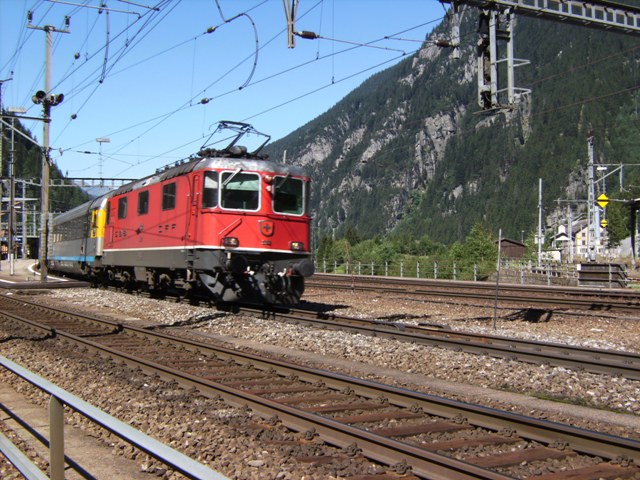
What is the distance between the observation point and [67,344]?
1181 cm

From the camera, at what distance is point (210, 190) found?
1554 cm

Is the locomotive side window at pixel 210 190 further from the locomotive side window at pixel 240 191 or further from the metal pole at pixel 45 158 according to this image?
the metal pole at pixel 45 158

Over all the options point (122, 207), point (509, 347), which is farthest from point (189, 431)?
point (122, 207)

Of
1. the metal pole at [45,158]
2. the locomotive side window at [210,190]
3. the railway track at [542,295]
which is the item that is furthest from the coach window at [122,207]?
the railway track at [542,295]

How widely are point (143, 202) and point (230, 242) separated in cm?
547

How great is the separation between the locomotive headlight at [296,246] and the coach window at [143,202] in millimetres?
5280

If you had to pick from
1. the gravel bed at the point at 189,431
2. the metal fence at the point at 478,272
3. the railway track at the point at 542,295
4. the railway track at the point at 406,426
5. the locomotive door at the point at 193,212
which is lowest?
the gravel bed at the point at 189,431

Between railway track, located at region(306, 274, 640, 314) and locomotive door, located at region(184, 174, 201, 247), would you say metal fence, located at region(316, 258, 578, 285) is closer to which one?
railway track, located at region(306, 274, 640, 314)

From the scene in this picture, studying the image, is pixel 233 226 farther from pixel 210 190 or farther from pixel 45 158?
pixel 45 158

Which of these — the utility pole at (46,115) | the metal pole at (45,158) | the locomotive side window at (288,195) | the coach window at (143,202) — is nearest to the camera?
the locomotive side window at (288,195)

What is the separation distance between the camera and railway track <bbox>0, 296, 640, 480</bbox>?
5.02 m

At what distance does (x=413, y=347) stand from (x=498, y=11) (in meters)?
6.96

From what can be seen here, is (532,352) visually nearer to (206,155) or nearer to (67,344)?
(67,344)

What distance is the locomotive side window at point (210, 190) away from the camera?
50.7ft
